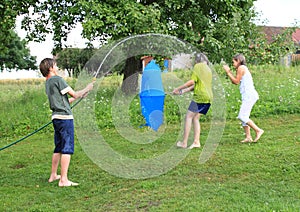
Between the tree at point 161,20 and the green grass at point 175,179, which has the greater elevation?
the tree at point 161,20

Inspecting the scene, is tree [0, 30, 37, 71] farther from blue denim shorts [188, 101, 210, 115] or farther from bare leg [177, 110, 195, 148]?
blue denim shorts [188, 101, 210, 115]

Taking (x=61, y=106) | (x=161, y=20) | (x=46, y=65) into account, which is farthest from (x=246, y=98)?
(x=161, y=20)

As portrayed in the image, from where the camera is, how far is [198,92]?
700cm

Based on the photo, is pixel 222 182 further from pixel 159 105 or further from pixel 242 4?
pixel 242 4

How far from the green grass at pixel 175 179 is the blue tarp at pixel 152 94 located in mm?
449

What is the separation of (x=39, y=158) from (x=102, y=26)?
3782 millimetres

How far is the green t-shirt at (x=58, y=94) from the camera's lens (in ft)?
18.4

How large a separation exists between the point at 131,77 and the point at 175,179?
4.63 metres

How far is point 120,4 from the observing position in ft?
34.0

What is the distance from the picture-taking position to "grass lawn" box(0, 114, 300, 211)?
4.77 m

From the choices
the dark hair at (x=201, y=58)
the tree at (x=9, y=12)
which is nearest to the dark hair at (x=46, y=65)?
the dark hair at (x=201, y=58)

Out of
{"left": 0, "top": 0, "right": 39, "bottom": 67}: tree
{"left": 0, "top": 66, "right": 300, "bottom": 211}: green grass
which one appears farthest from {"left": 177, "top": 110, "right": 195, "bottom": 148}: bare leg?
{"left": 0, "top": 0, "right": 39, "bottom": 67}: tree

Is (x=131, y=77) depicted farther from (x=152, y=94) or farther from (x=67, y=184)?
(x=67, y=184)

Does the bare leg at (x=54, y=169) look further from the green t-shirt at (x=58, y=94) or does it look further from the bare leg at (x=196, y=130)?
the bare leg at (x=196, y=130)
